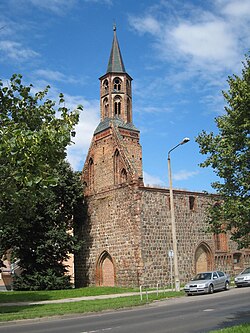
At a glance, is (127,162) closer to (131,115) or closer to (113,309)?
(131,115)

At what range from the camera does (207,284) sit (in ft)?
82.8

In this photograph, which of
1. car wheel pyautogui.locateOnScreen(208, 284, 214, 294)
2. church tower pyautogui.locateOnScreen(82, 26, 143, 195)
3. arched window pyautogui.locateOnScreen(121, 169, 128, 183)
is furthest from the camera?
church tower pyautogui.locateOnScreen(82, 26, 143, 195)

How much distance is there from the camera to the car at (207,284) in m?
24.9

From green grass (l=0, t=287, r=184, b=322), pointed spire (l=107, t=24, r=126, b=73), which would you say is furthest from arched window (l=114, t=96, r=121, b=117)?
green grass (l=0, t=287, r=184, b=322)

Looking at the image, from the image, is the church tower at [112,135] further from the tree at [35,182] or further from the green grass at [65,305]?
the green grass at [65,305]

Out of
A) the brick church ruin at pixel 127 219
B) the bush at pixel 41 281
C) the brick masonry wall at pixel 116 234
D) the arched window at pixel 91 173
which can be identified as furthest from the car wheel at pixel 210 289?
the arched window at pixel 91 173

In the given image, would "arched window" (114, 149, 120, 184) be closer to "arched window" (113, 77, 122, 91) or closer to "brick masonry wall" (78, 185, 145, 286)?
"brick masonry wall" (78, 185, 145, 286)

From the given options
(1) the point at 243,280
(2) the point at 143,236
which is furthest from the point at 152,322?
(2) the point at 143,236

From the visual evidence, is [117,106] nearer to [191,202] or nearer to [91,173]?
[91,173]

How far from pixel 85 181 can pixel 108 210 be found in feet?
18.0

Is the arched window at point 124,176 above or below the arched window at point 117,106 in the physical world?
below

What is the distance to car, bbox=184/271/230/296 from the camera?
2494cm

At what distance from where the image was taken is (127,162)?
35250mm

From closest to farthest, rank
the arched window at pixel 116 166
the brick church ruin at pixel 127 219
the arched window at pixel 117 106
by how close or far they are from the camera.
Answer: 1. the brick church ruin at pixel 127 219
2. the arched window at pixel 116 166
3. the arched window at pixel 117 106
